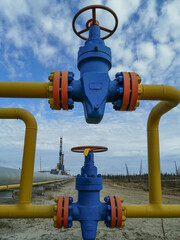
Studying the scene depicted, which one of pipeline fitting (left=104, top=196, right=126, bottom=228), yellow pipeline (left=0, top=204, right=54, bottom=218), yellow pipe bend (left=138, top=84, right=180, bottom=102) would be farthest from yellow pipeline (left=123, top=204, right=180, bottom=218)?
yellow pipe bend (left=138, top=84, right=180, bottom=102)

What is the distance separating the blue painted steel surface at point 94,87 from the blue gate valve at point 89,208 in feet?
1.71

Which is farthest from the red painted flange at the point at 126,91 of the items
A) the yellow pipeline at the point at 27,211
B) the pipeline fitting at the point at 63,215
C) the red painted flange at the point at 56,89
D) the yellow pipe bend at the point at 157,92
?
the yellow pipeline at the point at 27,211

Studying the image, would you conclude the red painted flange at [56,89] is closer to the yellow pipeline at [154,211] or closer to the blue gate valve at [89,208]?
the blue gate valve at [89,208]

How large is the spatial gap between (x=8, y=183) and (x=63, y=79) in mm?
4291

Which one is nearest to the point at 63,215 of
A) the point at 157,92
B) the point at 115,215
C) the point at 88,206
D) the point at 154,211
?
the point at 88,206

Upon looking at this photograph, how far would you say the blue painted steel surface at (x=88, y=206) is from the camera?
5.14 ft

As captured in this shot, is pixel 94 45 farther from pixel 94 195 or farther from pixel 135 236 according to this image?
pixel 135 236

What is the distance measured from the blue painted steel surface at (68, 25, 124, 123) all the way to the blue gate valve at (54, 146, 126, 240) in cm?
52

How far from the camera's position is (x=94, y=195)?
167 cm

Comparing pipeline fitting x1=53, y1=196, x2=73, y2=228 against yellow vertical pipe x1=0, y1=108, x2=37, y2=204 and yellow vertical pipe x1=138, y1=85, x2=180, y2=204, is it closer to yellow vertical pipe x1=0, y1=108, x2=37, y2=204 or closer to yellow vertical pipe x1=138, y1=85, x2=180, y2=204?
yellow vertical pipe x1=0, y1=108, x2=37, y2=204

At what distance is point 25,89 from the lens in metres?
1.43

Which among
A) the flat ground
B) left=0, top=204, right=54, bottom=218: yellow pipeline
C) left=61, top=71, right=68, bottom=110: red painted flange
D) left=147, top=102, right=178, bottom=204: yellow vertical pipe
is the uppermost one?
left=61, top=71, right=68, bottom=110: red painted flange

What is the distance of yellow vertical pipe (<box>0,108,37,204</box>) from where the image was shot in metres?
1.83

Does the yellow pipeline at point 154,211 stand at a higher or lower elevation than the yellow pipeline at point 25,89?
lower
